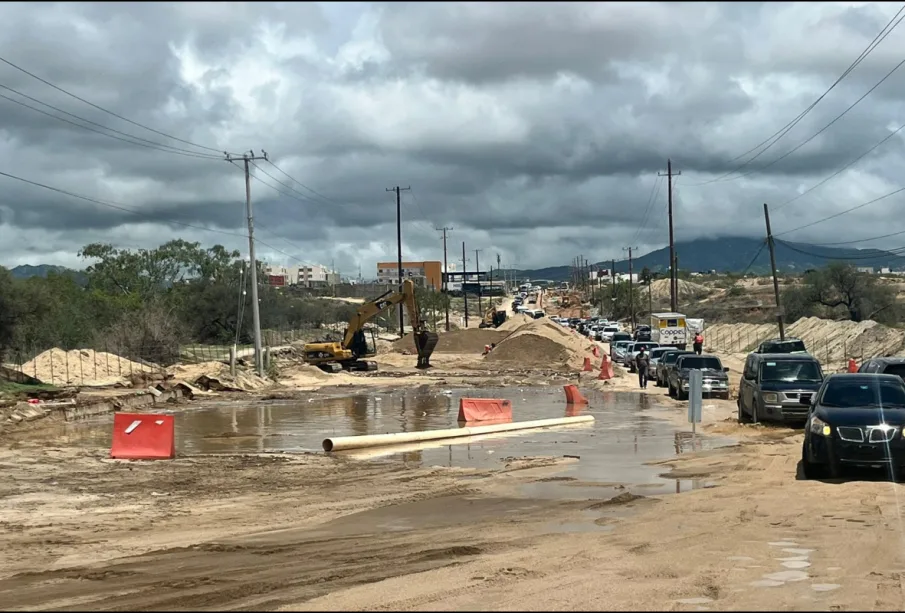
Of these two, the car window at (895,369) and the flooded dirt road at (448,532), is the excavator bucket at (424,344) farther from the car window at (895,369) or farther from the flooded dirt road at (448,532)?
the car window at (895,369)

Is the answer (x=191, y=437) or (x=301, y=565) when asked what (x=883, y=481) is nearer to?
(x=301, y=565)

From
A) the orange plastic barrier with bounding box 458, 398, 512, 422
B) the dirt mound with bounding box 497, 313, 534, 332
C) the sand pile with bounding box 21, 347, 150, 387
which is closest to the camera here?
the orange plastic barrier with bounding box 458, 398, 512, 422

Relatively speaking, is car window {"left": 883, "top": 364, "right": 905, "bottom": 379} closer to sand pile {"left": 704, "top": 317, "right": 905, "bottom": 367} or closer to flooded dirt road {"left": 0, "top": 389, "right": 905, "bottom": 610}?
flooded dirt road {"left": 0, "top": 389, "right": 905, "bottom": 610}

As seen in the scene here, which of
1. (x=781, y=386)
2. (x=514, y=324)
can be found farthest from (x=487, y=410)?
(x=514, y=324)

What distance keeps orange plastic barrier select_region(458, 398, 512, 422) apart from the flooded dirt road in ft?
21.3

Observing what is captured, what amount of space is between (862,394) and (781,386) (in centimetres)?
793

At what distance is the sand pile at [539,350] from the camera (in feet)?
206

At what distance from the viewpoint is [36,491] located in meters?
15.6

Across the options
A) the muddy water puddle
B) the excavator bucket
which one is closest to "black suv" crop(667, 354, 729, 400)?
the muddy water puddle

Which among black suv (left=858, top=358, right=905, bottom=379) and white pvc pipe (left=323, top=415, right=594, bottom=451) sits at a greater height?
black suv (left=858, top=358, right=905, bottom=379)

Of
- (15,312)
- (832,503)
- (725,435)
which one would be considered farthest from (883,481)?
(15,312)

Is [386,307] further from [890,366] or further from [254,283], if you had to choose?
Result: [890,366]

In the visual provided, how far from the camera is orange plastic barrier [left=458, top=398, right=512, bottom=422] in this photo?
89.3 feet

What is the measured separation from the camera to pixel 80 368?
44.5 metres
